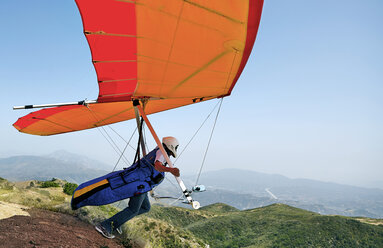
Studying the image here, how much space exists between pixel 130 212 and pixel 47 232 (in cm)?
185

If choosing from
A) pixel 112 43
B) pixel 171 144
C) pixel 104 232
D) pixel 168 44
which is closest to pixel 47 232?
pixel 104 232

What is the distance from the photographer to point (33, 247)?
427 centimetres

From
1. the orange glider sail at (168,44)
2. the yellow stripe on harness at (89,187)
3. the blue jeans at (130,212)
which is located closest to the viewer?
the orange glider sail at (168,44)

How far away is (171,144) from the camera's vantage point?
5.63m

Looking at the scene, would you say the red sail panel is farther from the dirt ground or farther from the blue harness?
the dirt ground

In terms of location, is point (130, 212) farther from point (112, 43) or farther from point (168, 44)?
point (168, 44)

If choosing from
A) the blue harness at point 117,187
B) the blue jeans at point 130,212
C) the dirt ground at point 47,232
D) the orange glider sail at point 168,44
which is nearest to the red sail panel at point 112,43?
the orange glider sail at point 168,44

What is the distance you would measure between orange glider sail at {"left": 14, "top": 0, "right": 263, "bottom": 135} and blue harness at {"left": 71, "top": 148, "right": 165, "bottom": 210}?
1.83 meters

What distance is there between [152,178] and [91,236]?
2.23m

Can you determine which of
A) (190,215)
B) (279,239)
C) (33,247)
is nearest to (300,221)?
(279,239)

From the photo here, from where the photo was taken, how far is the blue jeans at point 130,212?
18.2 feet

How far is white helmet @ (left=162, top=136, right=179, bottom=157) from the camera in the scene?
18.5ft

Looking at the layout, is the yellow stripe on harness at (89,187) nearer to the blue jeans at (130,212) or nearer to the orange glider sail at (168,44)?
the blue jeans at (130,212)

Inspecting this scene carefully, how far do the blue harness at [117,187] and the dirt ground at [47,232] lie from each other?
28.6 inches
